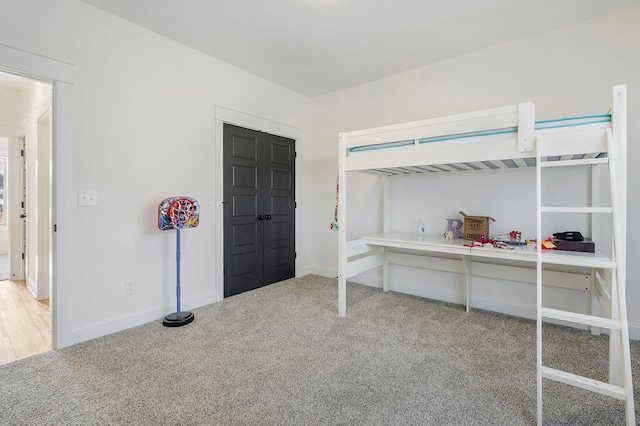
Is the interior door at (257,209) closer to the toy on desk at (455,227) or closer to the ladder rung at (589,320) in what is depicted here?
the toy on desk at (455,227)

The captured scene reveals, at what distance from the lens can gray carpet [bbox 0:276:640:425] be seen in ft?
4.97

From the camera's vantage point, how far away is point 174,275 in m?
2.89

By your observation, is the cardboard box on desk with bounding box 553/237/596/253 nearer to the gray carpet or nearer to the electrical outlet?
the gray carpet

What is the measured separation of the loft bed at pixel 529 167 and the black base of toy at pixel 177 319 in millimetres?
1349

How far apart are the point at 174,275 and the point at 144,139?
4.17 ft

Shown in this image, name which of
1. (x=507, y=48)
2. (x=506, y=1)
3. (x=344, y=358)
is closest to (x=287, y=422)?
(x=344, y=358)

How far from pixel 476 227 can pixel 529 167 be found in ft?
2.33

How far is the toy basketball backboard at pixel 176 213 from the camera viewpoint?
254cm

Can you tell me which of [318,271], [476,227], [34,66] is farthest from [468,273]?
[34,66]

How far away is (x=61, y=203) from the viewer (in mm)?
2211

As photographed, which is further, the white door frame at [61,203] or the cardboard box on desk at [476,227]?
the cardboard box on desk at [476,227]

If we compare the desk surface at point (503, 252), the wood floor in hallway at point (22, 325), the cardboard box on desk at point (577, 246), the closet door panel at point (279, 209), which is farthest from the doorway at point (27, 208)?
the cardboard box on desk at point (577, 246)

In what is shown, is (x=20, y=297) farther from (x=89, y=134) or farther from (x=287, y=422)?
(x=287, y=422)

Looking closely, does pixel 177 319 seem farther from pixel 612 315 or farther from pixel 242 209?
pixel 612 315
